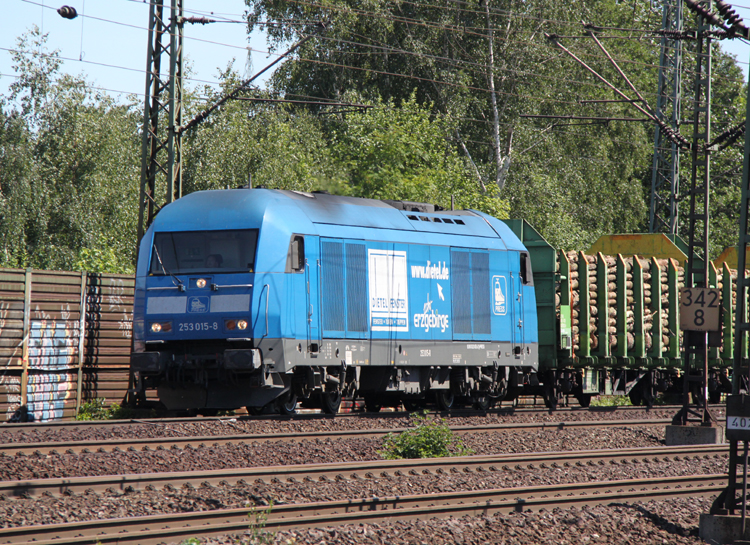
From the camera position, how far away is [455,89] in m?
37.8

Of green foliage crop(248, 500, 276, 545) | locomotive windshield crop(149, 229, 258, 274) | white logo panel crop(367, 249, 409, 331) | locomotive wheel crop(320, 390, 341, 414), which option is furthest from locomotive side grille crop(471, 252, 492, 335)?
green foliage crop(248, 500, 276, 545)

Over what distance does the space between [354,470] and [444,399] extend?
8.15 m

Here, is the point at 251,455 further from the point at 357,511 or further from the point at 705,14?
the point at 705,14

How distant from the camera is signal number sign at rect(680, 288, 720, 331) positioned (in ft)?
44.4

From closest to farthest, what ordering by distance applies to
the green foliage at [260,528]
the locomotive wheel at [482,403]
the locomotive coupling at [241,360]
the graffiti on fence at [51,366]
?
the green foliage at [260,528] → the locomotive coupling at [241,360] → the graffiti on fence at [51,366] → the locomotive wheel at [482,403]

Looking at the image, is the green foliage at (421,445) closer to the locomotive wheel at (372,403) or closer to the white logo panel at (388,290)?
the white logo panel at (388,290)

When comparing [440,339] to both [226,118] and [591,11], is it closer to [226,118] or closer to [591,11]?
[226,118]

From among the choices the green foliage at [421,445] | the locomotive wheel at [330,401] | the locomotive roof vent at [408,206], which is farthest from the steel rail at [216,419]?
the locomotive roof vent at [408,206]

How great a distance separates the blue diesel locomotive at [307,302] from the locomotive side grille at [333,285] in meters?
0.02

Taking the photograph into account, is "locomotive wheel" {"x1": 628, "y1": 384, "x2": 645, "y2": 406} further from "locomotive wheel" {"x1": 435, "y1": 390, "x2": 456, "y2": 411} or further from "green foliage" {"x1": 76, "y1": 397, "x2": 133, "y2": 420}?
"green foliage" {"x1": 76, "y1": 397, "x2": 133, "y2": 420}

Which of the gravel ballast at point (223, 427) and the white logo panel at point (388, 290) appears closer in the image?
the gravel ballast at point (223, 427)

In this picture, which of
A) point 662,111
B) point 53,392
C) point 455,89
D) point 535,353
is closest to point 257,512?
point 53,392

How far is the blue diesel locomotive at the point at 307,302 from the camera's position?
13570 millimetres

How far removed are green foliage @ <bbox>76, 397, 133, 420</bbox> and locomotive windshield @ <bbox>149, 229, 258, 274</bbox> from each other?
11.1ft
